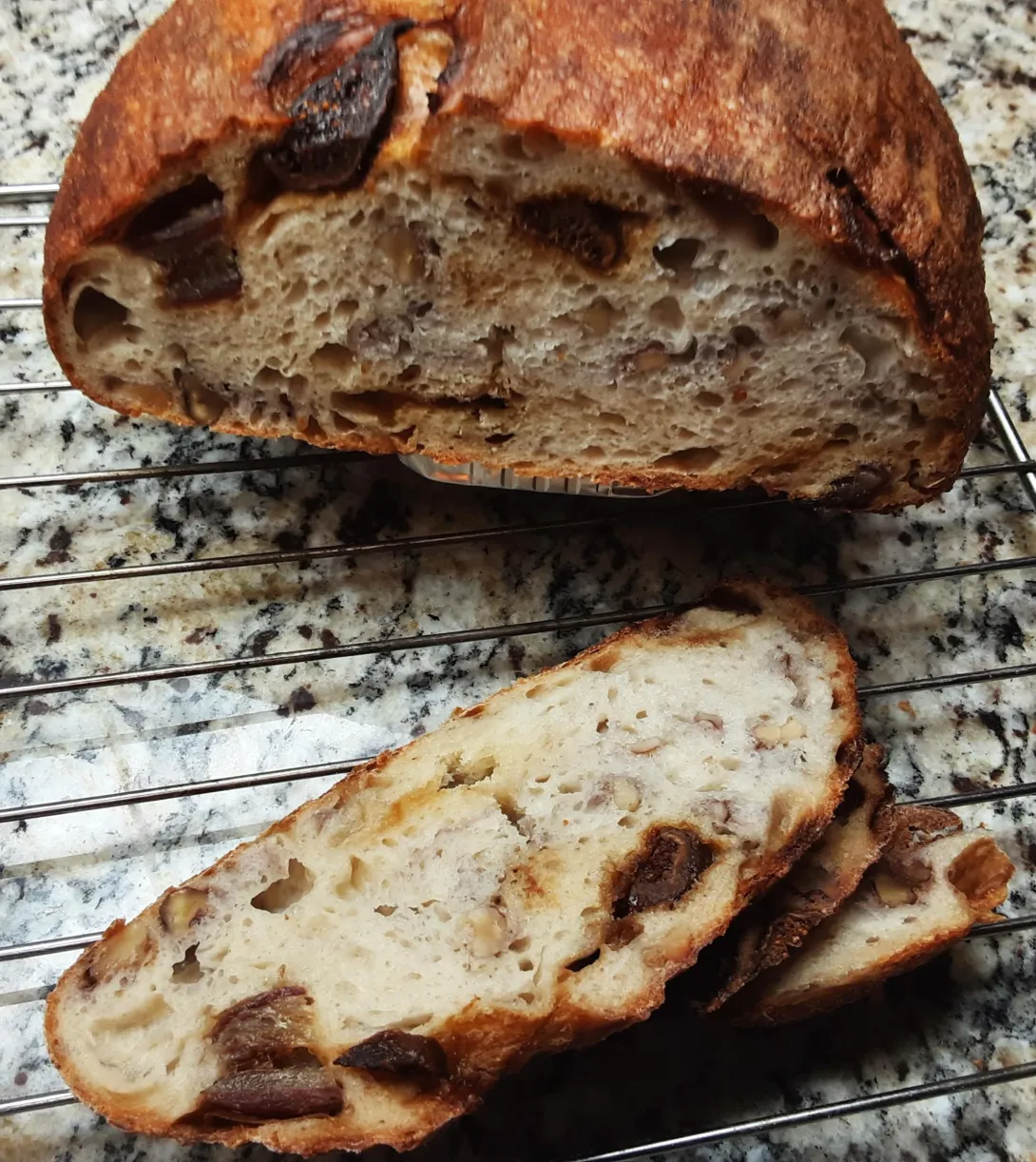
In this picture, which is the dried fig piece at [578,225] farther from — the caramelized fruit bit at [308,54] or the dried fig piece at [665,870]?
the dried fig piece at [665,870]

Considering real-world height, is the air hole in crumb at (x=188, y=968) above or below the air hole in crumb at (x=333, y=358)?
below

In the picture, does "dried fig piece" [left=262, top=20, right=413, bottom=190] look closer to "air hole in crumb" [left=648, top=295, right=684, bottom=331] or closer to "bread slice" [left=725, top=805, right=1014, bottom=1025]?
"air hole in crumb" [left=648, top=295, right=684, bottom=331]

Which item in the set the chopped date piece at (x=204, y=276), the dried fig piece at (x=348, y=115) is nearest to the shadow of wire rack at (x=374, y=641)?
the chopped date piece at (x=204, y=276)

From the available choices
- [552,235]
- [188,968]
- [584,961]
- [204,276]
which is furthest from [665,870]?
[204,276]

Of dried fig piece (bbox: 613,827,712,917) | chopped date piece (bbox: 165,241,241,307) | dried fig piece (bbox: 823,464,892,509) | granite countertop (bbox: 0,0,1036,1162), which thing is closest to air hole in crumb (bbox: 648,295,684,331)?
dried fig piece (bbox: 823,464,892,509)

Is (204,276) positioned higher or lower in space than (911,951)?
higher

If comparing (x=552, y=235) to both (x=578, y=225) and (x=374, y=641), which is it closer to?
(x=578, y=225)
